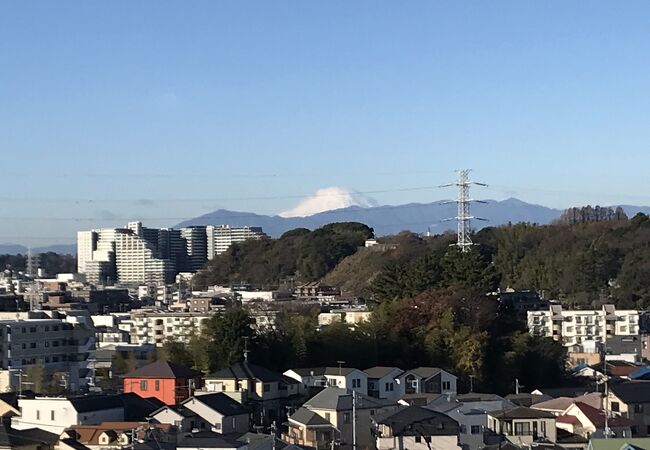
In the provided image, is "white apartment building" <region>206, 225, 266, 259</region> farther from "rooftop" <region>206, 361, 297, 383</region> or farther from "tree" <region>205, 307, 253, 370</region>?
"rooftop" <region>206, 361, 297, 383</region>

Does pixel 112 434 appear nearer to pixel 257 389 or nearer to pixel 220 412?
pixel 220 412

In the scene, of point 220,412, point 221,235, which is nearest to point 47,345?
point 220,412

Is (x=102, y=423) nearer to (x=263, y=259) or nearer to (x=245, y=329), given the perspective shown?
(x=245, y=329)

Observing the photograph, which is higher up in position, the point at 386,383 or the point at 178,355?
the point at 178,355

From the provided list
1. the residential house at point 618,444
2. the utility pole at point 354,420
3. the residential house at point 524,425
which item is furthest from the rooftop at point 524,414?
the residential house at point 618,444

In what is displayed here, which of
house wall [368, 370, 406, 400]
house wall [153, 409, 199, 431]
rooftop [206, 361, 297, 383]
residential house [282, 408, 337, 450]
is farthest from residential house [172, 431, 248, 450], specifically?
house wall [368, 370, 406, 400]

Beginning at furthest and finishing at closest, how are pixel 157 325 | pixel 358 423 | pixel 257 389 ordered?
pixel 157 325 → pixel 257 389 → pixel 358 423
